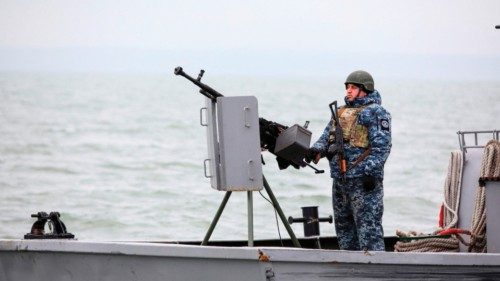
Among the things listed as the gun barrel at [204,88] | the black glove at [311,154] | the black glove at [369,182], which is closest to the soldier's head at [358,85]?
the black glove at [311,154]

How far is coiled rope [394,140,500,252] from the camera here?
30.5 ft

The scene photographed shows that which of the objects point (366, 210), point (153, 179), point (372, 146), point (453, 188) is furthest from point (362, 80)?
point (153, 179)

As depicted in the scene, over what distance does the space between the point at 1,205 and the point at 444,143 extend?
2195 centimetres

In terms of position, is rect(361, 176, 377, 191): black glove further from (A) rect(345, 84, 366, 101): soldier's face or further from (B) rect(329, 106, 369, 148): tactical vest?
(A) rect(345, 84, 366, 101): soldier's face

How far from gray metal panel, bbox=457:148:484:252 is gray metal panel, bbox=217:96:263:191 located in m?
Result: 1.88

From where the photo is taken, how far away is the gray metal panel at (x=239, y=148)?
28.6 feet

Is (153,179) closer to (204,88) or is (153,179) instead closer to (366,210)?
(366,210)

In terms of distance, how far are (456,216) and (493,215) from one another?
28.9 inches

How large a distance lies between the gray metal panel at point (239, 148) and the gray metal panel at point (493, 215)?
160 cm

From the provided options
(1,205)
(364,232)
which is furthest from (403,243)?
(1,205)

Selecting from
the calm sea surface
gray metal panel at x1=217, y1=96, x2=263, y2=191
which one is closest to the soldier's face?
gray metal panel at x1=217, y1=96, x2=263, y2=191

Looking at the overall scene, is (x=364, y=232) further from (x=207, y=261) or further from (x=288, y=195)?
(x=288, y=195)

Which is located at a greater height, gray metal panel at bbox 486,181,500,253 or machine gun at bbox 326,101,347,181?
machine gun at bbox 326,101,347,181

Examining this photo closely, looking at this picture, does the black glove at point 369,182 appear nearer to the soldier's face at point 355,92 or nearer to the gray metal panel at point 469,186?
the soldier's face at point 355,92
